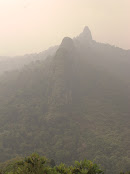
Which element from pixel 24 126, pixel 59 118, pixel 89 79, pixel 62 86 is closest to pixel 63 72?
pixel 62 86

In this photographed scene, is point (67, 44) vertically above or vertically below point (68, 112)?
above

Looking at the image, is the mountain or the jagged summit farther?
the jagged summit

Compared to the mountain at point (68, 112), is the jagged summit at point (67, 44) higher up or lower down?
higher up

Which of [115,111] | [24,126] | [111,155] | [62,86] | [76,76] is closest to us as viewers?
[111,155]

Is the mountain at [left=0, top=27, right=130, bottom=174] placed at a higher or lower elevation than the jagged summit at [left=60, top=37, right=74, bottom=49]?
lower

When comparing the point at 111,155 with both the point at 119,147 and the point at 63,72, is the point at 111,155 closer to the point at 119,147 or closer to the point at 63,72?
the point at 119,147

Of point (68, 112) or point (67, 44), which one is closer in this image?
point (68, 112)

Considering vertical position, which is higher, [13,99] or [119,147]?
[13,99]

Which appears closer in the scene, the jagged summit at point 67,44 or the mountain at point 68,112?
the mountain at point 68,112
